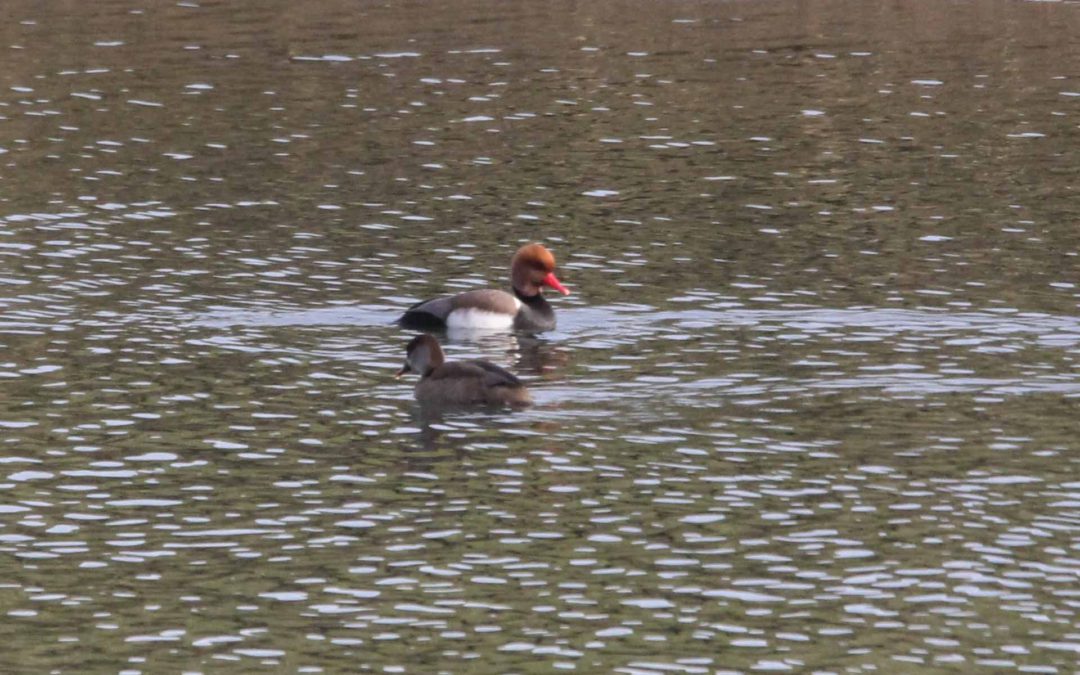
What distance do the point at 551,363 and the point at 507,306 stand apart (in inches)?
77.7

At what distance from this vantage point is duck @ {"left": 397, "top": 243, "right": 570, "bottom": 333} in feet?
77.0

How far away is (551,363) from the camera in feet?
73.2

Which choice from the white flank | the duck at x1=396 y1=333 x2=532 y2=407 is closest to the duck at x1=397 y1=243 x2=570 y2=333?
the white flank

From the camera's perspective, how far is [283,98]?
3909 cm

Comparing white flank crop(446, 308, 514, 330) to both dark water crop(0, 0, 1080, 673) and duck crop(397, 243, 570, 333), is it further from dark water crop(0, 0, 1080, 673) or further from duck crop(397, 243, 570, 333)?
dark water crop(0, 0, 1080, 673)

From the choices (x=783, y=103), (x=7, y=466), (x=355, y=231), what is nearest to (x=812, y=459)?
(x=7, y=466)

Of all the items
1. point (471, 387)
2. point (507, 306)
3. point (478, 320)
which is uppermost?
point (507, 306)

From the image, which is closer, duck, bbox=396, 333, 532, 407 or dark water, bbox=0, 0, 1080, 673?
dark water, bbox=0, 0, 1080, 673

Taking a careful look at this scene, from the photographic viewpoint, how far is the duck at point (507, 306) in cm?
2348

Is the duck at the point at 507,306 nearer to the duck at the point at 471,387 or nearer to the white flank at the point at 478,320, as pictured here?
the white flank at the point at 478,320

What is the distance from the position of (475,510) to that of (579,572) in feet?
5.87

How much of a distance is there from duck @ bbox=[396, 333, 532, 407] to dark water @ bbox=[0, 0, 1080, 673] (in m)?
0.28

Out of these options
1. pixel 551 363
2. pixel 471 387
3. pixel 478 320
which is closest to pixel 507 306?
pixel 478 320

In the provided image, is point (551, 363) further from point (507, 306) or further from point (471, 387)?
point (471, 387)
